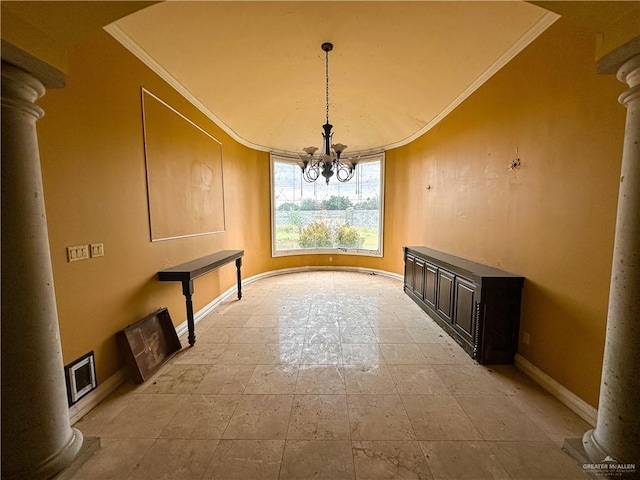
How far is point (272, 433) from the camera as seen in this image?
167cm

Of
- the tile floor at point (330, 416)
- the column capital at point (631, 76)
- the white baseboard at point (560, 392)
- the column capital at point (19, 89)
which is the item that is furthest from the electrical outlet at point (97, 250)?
the white baseboard at point (560, 392)

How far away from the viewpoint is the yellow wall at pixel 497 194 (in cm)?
174

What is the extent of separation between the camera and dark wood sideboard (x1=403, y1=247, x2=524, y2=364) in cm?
239

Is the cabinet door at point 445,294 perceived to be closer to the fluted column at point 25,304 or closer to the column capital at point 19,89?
the fluted column at point 25,304

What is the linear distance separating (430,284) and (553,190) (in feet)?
6.33

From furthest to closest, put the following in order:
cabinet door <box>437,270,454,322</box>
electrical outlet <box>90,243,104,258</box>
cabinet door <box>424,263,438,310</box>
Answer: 1. cabinet door <box>424,263,438,310</box>
2. cabinet door <box>437,270,454,322</box>
3. electrical outlet <box>90,243,104,258</box>

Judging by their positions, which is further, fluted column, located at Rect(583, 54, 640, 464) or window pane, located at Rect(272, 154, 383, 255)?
window pane, located at Rect(272, 154, 383, 255)

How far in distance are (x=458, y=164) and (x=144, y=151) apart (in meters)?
3.84

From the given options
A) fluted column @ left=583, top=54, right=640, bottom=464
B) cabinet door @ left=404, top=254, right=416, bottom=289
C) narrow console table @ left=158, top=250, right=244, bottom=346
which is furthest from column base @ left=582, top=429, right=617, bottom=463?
narrow console table @ left=158, top=250, right=244, bottom=346

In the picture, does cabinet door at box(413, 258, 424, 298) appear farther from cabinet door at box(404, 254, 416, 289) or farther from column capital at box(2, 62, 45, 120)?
column capital at box(2, 62, 45, 120)

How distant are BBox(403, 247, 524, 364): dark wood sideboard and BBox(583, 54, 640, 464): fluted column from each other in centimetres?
98

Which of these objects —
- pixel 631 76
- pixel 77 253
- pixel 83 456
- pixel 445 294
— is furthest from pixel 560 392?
pixel 77 253

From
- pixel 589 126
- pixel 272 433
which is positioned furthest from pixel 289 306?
pixel 589 126

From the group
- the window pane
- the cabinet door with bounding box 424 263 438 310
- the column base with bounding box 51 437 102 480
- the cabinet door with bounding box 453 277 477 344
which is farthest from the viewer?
the window pane
